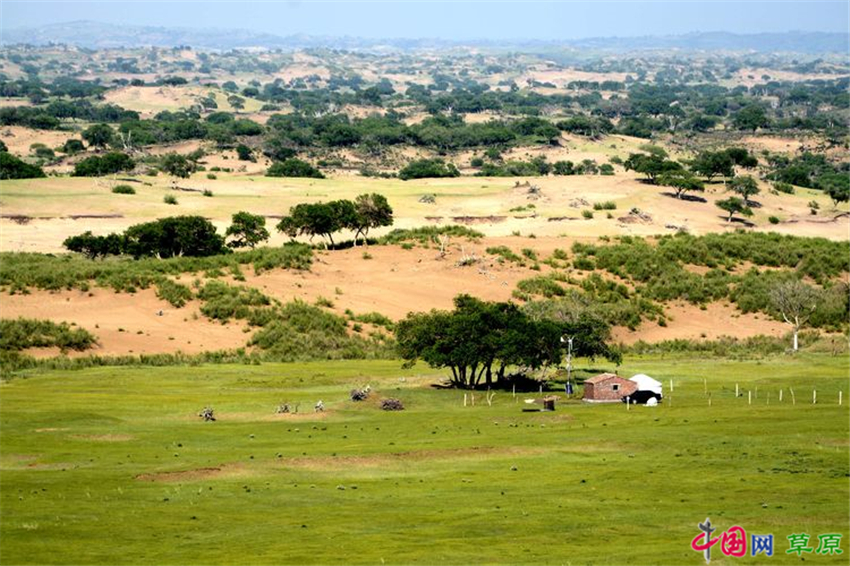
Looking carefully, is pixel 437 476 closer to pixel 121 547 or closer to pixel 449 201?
pixel 121 547

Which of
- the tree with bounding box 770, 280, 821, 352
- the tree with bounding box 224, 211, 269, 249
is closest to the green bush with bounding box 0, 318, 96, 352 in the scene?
the tree with bounding box 224, 211, 269, 249

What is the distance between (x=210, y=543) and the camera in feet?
112

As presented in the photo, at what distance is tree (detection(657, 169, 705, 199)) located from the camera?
14312 cm

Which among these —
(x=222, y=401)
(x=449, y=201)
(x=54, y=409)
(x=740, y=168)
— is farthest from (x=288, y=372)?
(x=740, y=168)

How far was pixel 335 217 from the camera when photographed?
110812mm

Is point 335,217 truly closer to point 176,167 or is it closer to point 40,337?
point 40,337

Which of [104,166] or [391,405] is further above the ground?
[104,166]

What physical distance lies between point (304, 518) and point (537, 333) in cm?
3047

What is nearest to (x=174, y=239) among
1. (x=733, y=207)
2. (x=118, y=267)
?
(x=118, y=267)

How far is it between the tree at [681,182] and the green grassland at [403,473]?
252 feet

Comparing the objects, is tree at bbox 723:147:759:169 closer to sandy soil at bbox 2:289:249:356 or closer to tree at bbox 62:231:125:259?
tree at bbox 62:231:125:259

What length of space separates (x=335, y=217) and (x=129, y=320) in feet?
94.2

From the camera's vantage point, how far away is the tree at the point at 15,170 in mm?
147125

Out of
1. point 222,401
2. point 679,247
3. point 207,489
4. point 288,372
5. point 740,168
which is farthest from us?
point 740,168
